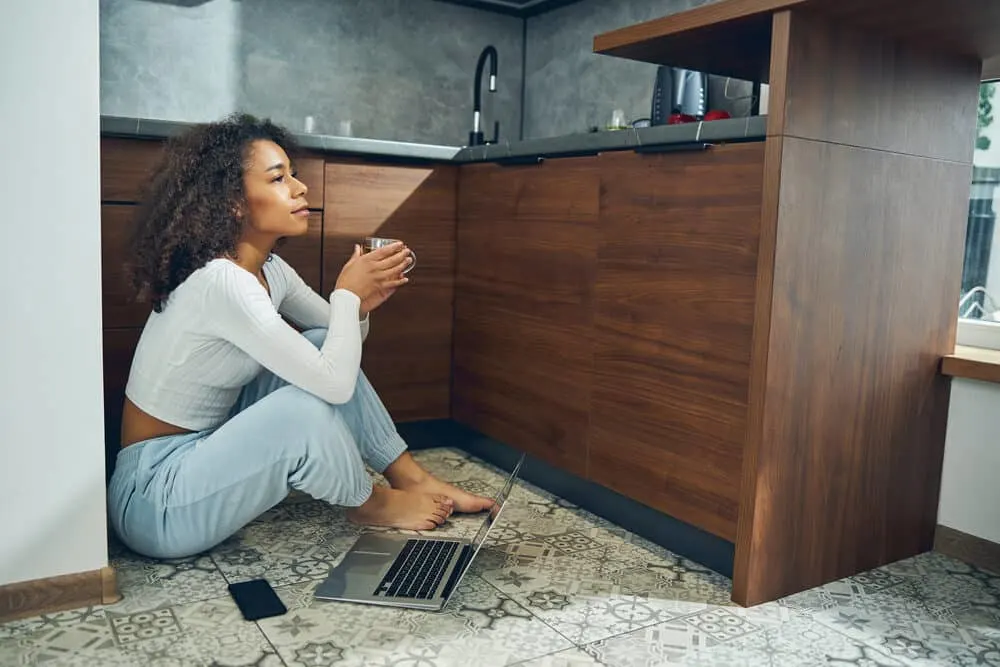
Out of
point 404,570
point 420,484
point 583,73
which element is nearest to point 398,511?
point 420,484

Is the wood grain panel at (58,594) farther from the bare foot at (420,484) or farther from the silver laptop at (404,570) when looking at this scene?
the bare foot at (420,484)

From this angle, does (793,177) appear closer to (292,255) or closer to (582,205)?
(582,205)

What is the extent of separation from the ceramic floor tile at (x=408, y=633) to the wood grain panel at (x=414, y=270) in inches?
40.5

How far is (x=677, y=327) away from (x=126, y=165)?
1374 mm

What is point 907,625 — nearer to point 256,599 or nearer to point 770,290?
point 770,290

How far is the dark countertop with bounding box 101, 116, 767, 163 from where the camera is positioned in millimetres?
1728

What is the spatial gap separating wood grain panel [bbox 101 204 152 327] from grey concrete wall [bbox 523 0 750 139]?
1617mm

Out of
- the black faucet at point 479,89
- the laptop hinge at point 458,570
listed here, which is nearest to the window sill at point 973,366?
the laptop hinge at point 458,570

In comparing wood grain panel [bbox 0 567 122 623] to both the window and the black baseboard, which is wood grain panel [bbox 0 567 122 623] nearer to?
the black baseboard

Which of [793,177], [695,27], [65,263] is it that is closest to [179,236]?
[65,263]

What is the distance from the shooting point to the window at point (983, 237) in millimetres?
2188

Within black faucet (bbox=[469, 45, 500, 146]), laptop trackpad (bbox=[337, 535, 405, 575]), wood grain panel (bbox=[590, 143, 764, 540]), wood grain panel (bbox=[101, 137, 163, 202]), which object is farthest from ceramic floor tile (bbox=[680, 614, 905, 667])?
black faucet (bbox=[469, 45, 500, 146])

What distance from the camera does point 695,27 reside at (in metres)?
1.64

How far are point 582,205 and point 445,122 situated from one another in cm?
137
